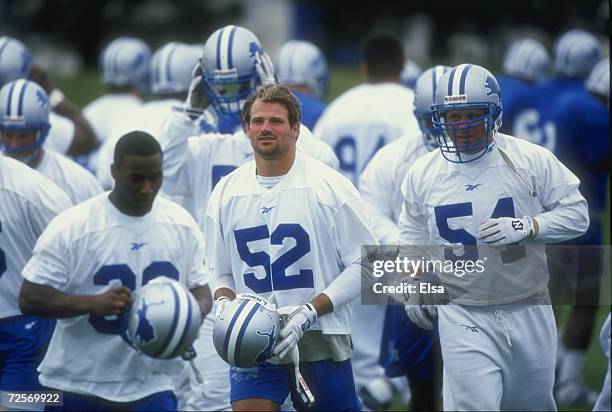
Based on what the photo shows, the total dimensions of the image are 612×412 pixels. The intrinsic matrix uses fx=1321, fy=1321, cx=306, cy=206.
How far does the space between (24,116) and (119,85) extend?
133 inches

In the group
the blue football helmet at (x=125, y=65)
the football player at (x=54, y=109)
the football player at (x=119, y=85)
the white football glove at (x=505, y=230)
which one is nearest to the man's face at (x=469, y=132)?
the white football glove at (x=505, y=230)

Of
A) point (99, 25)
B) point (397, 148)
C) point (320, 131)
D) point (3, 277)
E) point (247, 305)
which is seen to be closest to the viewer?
point (247, 305)

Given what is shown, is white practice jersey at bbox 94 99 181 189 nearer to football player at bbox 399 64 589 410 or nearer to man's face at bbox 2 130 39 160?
man's face at bbox 2 130 39 160

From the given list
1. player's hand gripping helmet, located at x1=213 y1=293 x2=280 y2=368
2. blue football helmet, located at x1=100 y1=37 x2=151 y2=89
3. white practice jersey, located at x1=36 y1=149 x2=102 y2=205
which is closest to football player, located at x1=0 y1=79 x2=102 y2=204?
white practice jersey, located at x1=36 y1=149 x2=102 y2=205

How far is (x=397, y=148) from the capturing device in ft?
22.9

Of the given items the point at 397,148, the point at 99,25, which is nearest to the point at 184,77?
the point at 397,148

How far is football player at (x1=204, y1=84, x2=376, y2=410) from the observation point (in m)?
5.72

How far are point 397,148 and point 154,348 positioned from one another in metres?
1.95

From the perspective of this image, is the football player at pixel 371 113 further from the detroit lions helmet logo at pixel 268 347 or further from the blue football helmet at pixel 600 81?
the detroit lions helmet logo at pixel 268 347

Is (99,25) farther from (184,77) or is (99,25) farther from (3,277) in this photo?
(3,277)

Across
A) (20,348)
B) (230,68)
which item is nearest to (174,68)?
(230,68)

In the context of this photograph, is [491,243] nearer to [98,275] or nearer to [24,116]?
[98,275]

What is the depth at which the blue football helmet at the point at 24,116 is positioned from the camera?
282 inches

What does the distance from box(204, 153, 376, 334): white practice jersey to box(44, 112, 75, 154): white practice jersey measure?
306cm
